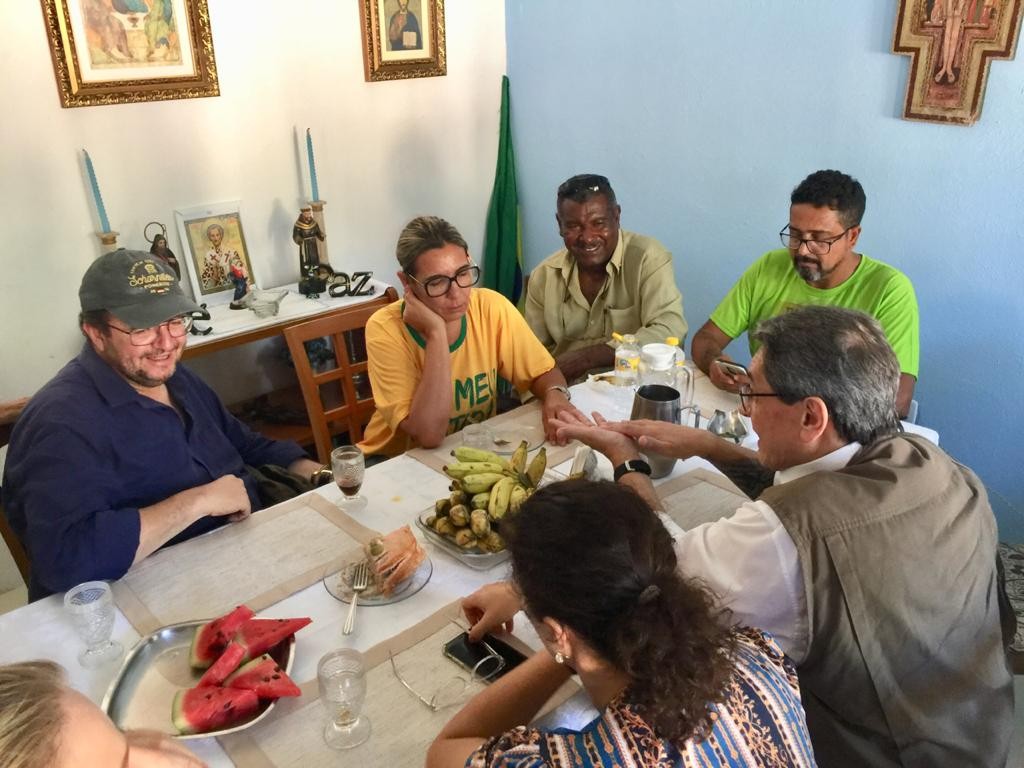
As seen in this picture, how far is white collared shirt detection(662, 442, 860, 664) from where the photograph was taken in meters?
1.39

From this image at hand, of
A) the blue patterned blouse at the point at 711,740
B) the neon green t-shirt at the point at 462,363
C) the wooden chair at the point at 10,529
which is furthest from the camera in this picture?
the neon green t-shirt at the point at 462,363

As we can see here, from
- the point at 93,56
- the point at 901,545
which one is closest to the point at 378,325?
the point at 901,545

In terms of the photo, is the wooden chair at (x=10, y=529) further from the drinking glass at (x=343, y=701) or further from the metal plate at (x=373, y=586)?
the drinking glass at (x=343, y=701)

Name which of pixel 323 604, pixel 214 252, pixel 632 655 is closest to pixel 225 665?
pixel 323 604

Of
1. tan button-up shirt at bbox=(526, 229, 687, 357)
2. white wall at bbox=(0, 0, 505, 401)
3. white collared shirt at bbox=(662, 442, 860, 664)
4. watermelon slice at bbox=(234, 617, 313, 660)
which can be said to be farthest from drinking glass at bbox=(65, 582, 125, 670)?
white wall at bbox=(0, 0, 505, 401)

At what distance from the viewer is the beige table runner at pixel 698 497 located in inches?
77.3

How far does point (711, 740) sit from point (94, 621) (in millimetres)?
1226

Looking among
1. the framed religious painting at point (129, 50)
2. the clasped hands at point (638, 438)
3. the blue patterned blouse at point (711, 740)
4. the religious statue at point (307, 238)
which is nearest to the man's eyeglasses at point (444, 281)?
the clasped hands at point (638, 438)

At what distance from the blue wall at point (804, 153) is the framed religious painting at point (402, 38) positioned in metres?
0.57

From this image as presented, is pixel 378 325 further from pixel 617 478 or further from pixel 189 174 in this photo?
pixel 189 174

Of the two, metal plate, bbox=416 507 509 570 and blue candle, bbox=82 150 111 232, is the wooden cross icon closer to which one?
metal plate, bbox=416 507 509 570

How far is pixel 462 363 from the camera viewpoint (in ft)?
8.89

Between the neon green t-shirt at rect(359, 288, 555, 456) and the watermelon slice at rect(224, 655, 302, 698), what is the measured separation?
117 cm

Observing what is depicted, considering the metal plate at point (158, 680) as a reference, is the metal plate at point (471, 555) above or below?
above
